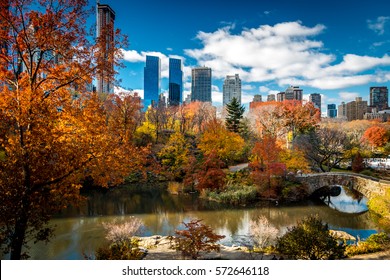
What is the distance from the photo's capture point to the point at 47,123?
3.62 meters

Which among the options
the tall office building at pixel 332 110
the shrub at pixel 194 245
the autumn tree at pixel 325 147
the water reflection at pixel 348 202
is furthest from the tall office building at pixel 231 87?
the autumn tree at pixel 325 147

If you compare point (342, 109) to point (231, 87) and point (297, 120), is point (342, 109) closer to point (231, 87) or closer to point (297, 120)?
point (231, 87)

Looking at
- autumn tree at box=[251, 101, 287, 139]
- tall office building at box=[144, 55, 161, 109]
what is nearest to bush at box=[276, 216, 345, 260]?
tall office building at box=[144, 55, 161, 109]

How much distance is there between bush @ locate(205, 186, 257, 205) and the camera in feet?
35.7

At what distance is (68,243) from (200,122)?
12341 mm

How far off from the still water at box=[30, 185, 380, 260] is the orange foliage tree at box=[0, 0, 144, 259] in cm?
253

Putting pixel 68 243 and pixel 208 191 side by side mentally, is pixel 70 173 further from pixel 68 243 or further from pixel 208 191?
pixel 208 191

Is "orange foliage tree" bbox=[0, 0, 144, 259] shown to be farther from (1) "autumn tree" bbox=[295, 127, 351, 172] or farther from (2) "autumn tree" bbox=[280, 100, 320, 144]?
(2) "autumn tree" bbox=[280, 100, 320, 144]

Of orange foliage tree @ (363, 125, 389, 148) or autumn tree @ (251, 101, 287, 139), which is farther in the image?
autumn tree @ (251, 101, 287, 139)

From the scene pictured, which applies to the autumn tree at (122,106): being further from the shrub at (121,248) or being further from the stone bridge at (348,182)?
the stone bridge at (348,182)

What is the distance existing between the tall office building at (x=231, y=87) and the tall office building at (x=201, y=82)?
1.20ft

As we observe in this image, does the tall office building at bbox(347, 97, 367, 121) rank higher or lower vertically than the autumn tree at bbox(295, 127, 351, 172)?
higher

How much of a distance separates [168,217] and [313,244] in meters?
5.86

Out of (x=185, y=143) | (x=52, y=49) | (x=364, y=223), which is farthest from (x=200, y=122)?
(x=52, y=49)
